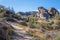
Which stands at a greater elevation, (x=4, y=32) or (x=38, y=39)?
(x=4, y=32)

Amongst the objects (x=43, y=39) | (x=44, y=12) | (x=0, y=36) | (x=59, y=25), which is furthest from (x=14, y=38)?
(x=44, y=12)

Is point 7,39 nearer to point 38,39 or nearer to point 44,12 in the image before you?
point 38,39

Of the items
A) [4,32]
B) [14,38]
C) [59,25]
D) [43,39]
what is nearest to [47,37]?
[43,39]

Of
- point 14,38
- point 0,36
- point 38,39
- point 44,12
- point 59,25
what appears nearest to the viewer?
point 0,36

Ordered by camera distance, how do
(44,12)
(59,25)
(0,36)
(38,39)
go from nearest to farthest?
(0,36) < (38,39) < (59,25) < (44,12)

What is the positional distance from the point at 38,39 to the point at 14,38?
2.47 metres

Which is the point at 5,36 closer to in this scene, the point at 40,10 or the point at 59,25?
the point at 59,25

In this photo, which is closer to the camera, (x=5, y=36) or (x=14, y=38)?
(x=5, y=36)

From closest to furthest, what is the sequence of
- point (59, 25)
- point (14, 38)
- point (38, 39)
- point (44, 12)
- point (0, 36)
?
point (0, 36), point (14, 38), point (38, 39), point (59, 25), point (44, 12)

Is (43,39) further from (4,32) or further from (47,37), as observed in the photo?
(4,32)

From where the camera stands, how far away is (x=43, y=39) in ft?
54.2

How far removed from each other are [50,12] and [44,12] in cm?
227

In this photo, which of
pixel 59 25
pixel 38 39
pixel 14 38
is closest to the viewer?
pixel 14 38

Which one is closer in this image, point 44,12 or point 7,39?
point 7,39
